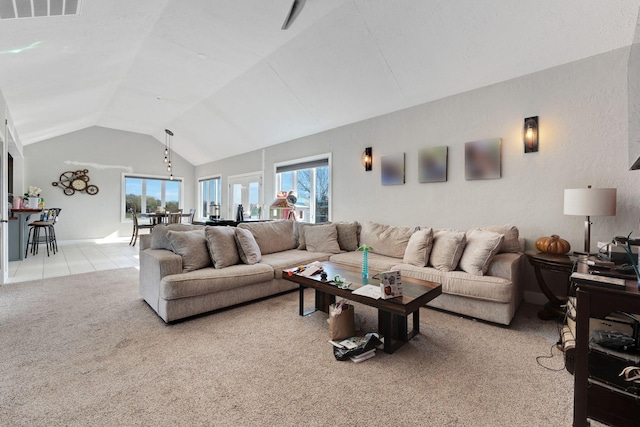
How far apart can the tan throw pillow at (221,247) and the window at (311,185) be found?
255 cm

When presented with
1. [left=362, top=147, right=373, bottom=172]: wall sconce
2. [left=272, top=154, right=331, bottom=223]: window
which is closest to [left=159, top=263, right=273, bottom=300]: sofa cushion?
[left=362, top=147, right=373, bottom=172]: wall sconce

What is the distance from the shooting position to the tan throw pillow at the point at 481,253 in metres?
2.74

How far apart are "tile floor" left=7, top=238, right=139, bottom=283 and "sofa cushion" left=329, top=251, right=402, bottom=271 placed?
3.74 metres

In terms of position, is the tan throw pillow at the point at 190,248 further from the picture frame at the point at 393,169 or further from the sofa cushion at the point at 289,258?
the picture frame at the point at 393,169

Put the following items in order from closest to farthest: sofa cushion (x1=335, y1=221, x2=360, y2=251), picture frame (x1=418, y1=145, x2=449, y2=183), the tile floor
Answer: picture frame (x1=418, y1=145, x2=449, y2=183) < sofa cushion (x1=335, y1=221, x2=360, y2=251) < the tile floor

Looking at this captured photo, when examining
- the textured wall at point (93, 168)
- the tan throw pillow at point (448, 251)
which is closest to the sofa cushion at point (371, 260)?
the tan throw pillow at point (448, 251)

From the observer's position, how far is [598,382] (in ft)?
4.43

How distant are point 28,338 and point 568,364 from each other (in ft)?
13.4

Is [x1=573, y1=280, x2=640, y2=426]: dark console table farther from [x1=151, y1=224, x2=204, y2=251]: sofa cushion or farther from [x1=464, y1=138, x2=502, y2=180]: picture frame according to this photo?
[x1=151, y1=224, x2=204, y2=251]: sofa cushion

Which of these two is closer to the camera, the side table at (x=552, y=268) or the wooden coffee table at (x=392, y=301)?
the wooden coffee table at (x=392, y=301)

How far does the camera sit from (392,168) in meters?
4.43

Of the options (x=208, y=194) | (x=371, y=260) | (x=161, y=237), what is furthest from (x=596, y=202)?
(x=208, y=194)

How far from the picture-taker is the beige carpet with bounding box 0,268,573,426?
58.5 inches

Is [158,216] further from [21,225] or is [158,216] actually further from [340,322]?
[340,322]
